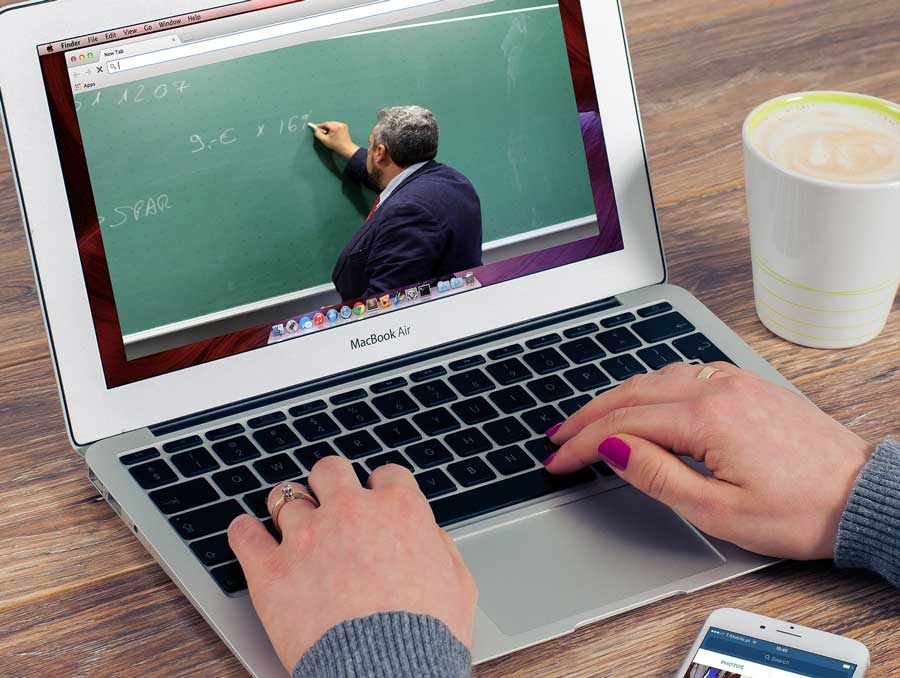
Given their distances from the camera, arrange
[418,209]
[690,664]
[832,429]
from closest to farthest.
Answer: [690,664] < [832,429] < [418,209]

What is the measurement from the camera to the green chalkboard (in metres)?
0.75

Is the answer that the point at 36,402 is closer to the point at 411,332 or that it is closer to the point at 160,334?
the point at 160,334

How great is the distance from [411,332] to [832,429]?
1.04ft

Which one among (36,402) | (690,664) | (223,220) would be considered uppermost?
(223,220)

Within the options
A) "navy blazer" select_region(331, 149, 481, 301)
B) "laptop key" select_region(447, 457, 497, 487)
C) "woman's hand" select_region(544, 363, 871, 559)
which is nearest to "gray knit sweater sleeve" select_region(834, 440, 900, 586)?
"woman's hand" select_region(544, 363, 871, 559)

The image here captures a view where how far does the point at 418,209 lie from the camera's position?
2.67ft

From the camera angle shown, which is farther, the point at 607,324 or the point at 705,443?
the point at 607,324

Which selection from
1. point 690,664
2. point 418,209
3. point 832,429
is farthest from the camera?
point 418,209

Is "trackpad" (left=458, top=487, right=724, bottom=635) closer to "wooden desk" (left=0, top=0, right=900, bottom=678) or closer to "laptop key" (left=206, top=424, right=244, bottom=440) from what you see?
"wooden desk" (left=0, top=0, right=900, bottom=678)

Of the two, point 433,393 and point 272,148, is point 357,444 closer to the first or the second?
point 433,393

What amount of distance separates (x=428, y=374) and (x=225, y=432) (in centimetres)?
16

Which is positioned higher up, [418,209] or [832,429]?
[418,209]

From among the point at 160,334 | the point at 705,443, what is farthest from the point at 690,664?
the point at 160,334

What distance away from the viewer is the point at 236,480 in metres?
0.71
